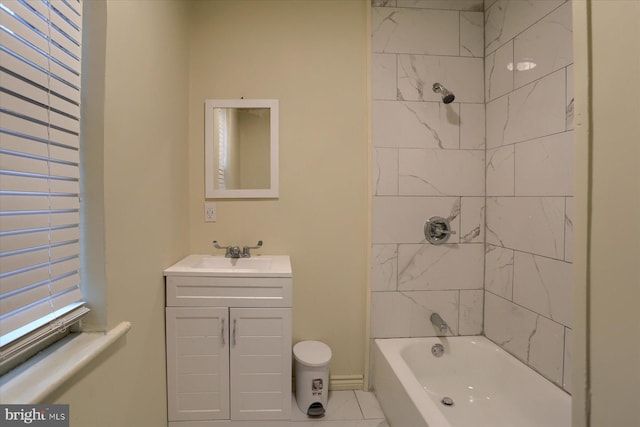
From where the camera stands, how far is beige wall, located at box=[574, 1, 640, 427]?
0.38 m

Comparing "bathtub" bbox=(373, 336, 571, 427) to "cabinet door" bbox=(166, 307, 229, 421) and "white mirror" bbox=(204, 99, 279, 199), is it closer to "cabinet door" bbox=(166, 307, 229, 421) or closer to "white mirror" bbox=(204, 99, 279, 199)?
"cabinet door" bbox=(166, 307, 229, 421)

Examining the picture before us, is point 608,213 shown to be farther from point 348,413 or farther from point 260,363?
point 348,413

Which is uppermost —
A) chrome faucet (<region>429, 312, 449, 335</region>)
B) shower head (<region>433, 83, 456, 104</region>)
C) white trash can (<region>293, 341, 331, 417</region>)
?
shower head (<region>433, 83, 456, 104</region>)

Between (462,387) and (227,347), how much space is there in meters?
1.52

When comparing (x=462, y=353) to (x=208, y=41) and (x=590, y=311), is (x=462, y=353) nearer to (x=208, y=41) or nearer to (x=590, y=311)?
(x=590, y=311)

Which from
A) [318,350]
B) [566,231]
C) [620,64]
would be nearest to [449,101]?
[566,231]

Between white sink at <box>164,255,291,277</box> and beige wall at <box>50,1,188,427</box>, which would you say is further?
white sink at <box>164,255,291,277</box>

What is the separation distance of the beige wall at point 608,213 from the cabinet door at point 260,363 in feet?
4.21

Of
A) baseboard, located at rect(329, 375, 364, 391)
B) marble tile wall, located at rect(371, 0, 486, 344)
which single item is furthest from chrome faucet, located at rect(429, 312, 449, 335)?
baseboard, located at rect(329, 375, 364, 391)

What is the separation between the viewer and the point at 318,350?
1.78 meters

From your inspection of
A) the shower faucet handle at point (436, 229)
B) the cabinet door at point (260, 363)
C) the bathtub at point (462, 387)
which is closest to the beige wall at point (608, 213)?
the bathtub at point (462, 387)

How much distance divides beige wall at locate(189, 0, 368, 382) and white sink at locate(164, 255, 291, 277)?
11 centimetres

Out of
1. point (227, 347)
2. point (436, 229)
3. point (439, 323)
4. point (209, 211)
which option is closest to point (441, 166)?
point (436, 229)
